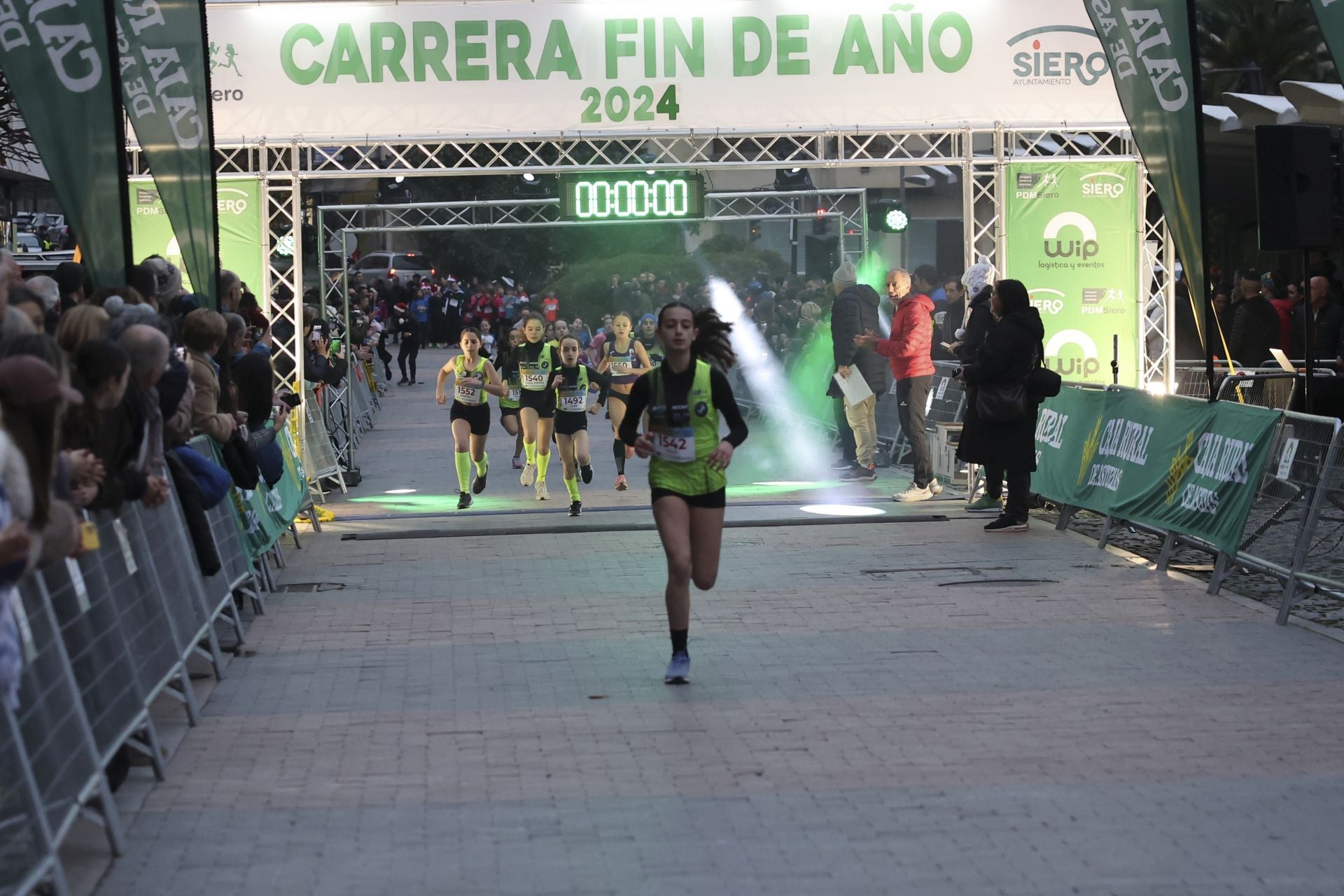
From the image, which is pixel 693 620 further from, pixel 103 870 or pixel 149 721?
pixel 103 870

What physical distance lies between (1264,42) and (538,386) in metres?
22.3

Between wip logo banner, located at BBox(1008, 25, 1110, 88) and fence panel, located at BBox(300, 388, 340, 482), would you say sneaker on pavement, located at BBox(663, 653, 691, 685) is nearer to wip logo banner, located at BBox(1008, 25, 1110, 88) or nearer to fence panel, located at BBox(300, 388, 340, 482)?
fence panel, located at BBox(300, 388, 340, 482)

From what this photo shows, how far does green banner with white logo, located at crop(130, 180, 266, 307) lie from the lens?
1631 cm

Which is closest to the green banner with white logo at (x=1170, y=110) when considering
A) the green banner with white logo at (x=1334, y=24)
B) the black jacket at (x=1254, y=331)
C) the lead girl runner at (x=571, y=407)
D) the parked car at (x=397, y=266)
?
the green banner with white logo at (x=1334, y=24)

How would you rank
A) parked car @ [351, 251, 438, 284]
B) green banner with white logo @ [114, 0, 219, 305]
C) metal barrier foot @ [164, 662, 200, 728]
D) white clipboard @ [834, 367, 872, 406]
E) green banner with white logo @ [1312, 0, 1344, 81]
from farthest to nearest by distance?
parked car @ [351, 251, 438, 284]
white clipboard @ [834, 367, 872, 406]
green banner with white logo @ [114, 0, 219, 305]
green banner with white logo @ [1312, 0, 1344, 81]
metal barrier foot @ [164, 662, 200, 728]

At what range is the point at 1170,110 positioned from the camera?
12.2m

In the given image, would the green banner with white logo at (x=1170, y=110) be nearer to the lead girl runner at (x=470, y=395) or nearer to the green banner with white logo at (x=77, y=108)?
the green banner with white logo at (x=77, y=108)

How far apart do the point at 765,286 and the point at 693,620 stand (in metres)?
31.3

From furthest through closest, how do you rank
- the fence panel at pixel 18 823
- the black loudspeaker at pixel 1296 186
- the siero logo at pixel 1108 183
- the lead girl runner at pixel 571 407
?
the lead girl runner at pixel 571 407, the siero logo at pixel 1108 183, the black loudspeaker at pixel 1296 186, the fence panel at pixel 18 823

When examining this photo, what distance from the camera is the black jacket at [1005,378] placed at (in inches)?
551

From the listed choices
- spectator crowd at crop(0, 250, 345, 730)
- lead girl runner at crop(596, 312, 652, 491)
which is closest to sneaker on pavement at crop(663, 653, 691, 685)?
spectator crowd at crop(0, 250, 345, 730)

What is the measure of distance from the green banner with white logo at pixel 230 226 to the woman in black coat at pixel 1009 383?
657 cm

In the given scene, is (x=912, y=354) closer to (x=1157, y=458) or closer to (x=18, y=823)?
(x=1157, y=458)

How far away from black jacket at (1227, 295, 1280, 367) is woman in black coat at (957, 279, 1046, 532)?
524cm
